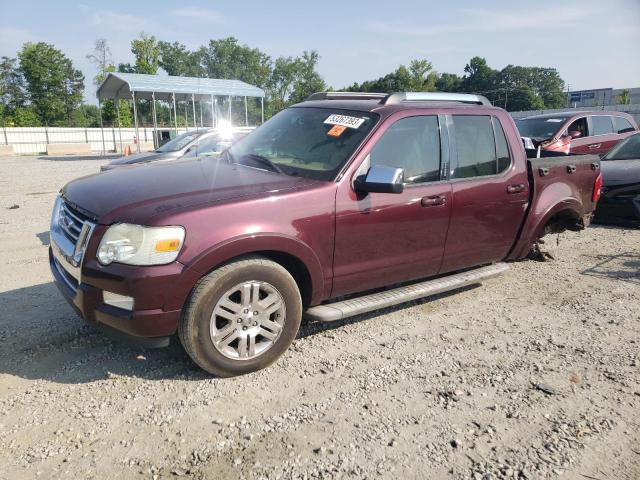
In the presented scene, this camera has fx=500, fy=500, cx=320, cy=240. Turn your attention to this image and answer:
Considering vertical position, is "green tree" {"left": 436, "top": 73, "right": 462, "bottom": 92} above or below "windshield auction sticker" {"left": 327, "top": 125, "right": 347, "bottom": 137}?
above

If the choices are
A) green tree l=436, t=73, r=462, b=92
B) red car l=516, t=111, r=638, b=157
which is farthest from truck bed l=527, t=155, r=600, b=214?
green tree l=436, t=73, r=462, b=92

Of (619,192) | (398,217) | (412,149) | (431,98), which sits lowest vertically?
(619,192)

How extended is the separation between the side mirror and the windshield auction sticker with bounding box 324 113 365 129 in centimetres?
51

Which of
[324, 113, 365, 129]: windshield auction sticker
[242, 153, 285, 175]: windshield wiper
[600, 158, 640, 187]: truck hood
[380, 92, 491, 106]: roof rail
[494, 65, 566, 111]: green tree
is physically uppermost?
[494, 65, 566, 111]: green tree

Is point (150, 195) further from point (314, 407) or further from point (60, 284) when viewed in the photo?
point (314, 407)

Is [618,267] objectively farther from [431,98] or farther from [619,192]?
[431,98]

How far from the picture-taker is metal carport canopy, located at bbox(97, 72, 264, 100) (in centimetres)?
2627

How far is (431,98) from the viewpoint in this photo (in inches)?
174

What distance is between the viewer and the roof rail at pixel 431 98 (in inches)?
167

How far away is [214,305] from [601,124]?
37.3 ft

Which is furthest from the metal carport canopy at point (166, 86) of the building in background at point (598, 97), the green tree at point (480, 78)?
the green tree at point (480, 78)

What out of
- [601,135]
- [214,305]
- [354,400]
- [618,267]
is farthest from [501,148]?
[601,135]

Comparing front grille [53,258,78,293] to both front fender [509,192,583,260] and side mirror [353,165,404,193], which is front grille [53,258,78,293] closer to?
side mirror [353,165,404,193]

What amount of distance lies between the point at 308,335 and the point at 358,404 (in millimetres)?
1107
